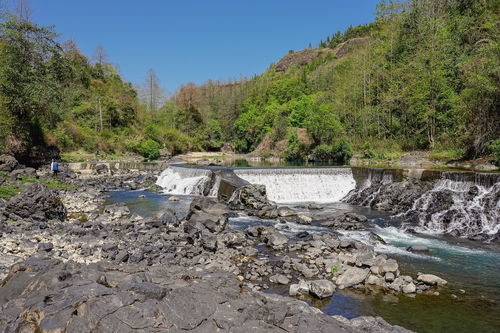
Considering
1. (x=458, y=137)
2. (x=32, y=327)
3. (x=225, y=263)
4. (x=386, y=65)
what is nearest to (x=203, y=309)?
(x=32, y=327)

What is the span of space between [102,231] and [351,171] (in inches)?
630

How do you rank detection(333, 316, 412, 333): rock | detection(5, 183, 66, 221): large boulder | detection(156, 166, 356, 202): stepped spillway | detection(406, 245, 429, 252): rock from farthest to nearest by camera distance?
detection(156, 166, 356, 202): stepped spillway, detection(5, 183, 66, 221): large boulder, detection(406, 245, 429, 252): rock, detection(333, 316, 412, 333): rock

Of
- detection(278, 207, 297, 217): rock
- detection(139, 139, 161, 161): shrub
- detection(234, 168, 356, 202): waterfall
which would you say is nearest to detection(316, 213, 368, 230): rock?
detection(278, 207, 297, 217): rock

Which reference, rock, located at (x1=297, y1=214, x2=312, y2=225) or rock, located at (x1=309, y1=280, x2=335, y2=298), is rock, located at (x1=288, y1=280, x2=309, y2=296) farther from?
rock, located at (x1=297, y1=214, x2=312, y2=225)

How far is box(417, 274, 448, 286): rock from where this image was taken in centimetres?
801

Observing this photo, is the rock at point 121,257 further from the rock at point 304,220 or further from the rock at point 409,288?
the rock at point 304,220

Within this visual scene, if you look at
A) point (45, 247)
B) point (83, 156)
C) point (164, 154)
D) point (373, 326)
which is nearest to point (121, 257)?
point (45, 247)

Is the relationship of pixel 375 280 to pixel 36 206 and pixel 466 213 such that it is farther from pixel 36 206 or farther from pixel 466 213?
pixel 36 206

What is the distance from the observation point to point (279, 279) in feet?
26.4

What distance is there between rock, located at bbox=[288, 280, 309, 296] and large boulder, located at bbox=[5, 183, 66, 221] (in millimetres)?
9013

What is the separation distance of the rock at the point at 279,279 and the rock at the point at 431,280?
126 inches

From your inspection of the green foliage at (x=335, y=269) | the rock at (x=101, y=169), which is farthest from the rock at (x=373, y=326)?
the rock at (x=101, y=169)

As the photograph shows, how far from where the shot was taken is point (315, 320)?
445cm

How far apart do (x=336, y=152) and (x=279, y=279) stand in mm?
29674
